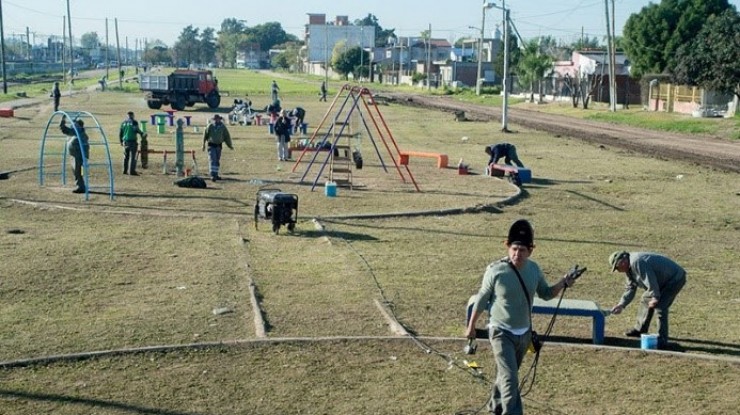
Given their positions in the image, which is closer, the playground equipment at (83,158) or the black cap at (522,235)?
the black cap at (522,235)

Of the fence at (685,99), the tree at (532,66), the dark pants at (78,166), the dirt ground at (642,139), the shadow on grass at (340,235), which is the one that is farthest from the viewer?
the tree at (532,66)

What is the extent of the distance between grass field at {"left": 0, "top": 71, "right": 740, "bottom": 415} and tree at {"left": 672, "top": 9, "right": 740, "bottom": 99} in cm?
2540

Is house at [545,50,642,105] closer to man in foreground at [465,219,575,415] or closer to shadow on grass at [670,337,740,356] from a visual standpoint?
shadow on grass at [670,337,740,356]

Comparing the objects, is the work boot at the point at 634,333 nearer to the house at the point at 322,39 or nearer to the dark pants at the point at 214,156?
the dark pants at the point at 214,156

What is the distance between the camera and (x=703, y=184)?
2692cm

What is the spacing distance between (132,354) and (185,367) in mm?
717

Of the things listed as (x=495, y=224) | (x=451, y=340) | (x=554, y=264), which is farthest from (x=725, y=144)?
(x=451, y=340)

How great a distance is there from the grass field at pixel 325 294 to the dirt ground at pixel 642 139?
911 centimetres

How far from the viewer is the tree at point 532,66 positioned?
8181 centimetres

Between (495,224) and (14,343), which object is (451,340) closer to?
(14,343)

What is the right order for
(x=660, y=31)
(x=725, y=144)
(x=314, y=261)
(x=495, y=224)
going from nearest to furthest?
(x=314, y=261)
(x=495, y=224)
(x=725, y=144)
(x=660, y=31)

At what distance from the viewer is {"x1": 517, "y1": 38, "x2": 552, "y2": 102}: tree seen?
8181 centimetres

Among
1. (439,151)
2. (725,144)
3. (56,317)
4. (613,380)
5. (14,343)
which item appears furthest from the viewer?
(725,144)

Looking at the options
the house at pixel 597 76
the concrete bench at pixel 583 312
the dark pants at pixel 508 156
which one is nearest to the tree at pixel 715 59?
the house at pixel 597 76
